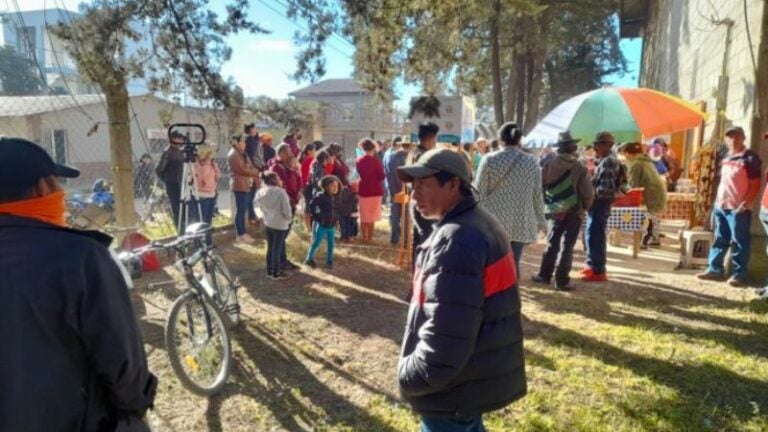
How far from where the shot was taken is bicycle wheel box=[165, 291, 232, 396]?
379cm

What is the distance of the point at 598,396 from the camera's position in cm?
391

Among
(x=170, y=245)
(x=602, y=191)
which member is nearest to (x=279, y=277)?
(x=170, y=245)

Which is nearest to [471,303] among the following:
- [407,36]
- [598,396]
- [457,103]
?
[598,396]

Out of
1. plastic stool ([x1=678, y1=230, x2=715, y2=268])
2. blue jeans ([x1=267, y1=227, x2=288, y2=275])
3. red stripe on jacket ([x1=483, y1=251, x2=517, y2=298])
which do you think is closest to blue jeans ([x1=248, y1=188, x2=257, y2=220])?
blue jeans ([x1=267, y1=227, x2=288, y2=275])

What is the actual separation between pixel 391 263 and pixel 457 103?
261 cm

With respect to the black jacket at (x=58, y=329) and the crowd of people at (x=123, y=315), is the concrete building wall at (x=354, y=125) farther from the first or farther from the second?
the black jacket at (x=58, y=329)

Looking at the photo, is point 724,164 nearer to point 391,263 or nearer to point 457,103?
point 457,103

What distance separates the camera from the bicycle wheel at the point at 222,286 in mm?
4438

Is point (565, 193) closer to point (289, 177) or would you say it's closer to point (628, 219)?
point (628, 219)

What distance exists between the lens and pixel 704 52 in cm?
1128

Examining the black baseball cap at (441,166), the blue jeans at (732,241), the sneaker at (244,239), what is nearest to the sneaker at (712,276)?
the blue jeans at (732,241)

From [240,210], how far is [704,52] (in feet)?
31.9

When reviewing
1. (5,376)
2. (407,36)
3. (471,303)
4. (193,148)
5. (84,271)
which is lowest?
(5,376)

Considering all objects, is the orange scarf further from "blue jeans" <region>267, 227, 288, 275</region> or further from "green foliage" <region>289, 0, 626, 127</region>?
"blue jeans" <region>267, 227, 288, 275</region>
